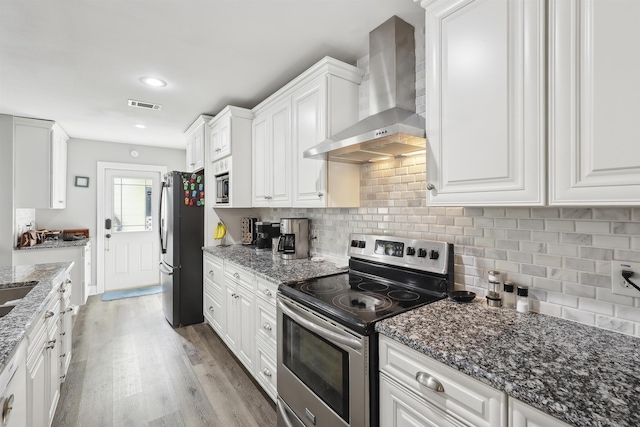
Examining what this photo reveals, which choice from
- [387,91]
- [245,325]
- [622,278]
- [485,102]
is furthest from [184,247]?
[622,278]

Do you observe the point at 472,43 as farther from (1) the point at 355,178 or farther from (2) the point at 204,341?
(2) the point at 204,341

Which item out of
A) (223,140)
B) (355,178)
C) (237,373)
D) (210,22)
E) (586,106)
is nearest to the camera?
(586,106)

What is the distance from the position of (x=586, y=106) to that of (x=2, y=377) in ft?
6.50

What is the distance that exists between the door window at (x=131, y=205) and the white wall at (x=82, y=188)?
0.27 metres

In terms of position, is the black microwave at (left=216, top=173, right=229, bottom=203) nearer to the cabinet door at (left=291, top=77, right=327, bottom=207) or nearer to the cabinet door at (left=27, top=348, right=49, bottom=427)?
the cabinet door at (left=291, top=77, right=327, bottom=207)

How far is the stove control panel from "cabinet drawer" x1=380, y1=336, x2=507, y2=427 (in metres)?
0.58

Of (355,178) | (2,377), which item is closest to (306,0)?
(355,178)

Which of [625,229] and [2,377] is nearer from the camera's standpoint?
[2,377]

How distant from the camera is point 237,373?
245 cm

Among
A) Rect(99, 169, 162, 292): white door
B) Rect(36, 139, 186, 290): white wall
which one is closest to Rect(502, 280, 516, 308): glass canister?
Rect(99, 169, 162, 292): white door

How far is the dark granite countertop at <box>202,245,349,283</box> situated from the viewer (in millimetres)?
1982

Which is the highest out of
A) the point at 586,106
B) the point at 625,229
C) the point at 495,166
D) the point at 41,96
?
the point at 41,96

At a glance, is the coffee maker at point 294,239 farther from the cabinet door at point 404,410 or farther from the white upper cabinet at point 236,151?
the cabinet door at point 404,410

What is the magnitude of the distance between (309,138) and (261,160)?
0.85 metres
